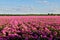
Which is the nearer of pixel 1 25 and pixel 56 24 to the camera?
pixel 56 24

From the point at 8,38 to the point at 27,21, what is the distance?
3.55m

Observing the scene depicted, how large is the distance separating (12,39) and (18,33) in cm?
76

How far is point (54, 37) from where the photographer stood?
6793 mm

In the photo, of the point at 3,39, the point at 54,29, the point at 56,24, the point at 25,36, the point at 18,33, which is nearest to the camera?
the point at 3,39

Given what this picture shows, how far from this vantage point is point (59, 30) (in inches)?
305

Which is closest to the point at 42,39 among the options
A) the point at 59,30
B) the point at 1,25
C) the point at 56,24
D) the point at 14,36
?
the point at 14,36

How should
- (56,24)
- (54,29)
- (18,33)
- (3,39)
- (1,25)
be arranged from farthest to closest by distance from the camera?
(1,25)
(56,24)
(54,29)
(18,33)
(3,39)

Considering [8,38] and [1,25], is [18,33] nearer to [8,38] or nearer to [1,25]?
[8,38]

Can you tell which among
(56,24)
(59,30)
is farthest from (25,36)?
(56,24)

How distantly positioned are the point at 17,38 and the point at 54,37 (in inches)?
44.0

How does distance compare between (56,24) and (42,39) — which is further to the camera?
(56,24)

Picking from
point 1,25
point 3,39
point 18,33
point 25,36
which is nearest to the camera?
point 3,39

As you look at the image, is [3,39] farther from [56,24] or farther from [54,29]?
[56,24]

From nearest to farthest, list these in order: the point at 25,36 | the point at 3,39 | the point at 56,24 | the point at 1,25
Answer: the point at 3,39, the point at 25,36, the point at 56,24, the point at 1,25
